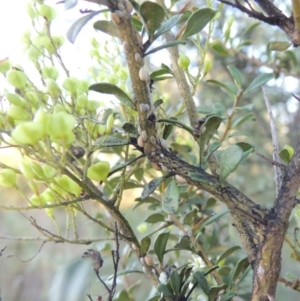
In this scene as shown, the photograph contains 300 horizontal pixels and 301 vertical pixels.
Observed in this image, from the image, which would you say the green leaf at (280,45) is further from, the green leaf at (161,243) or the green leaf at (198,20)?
the green leaf at (161,243)

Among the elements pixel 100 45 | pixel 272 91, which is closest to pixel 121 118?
pixel 100 45

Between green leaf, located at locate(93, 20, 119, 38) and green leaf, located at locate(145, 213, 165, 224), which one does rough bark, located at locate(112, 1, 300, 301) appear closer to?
green leaf, located at locate(93, 20, 119, 38)

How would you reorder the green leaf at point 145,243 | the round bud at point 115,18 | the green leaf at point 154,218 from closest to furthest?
the round bud at point 115,18, the green leaf at point 145,243, the green leaf at point 154,218

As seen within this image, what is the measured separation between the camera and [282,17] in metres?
0.33

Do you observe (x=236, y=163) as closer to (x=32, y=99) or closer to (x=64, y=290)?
(x=32, y=99)

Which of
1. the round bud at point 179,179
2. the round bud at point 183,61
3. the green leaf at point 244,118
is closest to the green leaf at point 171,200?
the round bud at point 179,179

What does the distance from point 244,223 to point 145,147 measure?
0.43 ft

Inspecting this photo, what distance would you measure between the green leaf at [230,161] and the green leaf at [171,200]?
0.16 ft

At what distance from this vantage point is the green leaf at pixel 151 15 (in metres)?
0.32

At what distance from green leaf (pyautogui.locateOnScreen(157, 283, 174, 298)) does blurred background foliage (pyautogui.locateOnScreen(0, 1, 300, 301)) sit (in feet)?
0.42

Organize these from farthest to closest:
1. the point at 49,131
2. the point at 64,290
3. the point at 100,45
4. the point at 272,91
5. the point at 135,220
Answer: the point at 135,220
the point at 272,91
the point at 64,290
the point at 100,45
the point at 49,131

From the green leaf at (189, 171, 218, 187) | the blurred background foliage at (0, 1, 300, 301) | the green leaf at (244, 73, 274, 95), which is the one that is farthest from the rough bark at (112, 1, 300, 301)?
the green leaf at (244, 73, 274, 95)

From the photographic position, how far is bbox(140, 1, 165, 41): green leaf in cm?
32

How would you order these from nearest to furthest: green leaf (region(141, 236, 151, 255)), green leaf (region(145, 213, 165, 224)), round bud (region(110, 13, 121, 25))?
round bud (region(110, 13, 121, 25))
green leaf (region(141, 236, 151, 255))
green leaf (region(145, 213, 165, 224))
